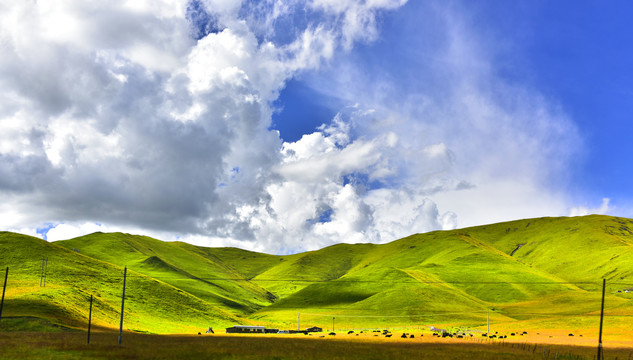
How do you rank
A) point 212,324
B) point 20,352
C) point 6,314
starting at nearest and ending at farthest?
point 20,352 < point 6,314 < point 212,324

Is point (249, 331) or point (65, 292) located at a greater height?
point (65, 292)

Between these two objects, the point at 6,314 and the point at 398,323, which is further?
the point at 398,323

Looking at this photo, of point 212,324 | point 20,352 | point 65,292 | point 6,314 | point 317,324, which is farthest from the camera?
point 317,324

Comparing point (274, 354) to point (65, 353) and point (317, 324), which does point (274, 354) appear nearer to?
point (65, 353)

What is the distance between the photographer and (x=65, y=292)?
140m

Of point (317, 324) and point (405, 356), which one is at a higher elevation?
point (405, 356)

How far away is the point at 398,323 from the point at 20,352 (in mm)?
153378

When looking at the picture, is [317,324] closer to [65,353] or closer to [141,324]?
[141,324]

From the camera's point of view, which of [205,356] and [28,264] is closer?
[205,356]

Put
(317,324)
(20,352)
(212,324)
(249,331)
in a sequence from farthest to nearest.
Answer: (317,324)
(212,324)
(249,331)
(20,352)

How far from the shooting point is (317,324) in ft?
649

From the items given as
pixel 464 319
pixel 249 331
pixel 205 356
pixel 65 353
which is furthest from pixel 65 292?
pixel 464 319

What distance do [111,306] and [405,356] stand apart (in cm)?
12064

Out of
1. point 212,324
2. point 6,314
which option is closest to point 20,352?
point 6,314
